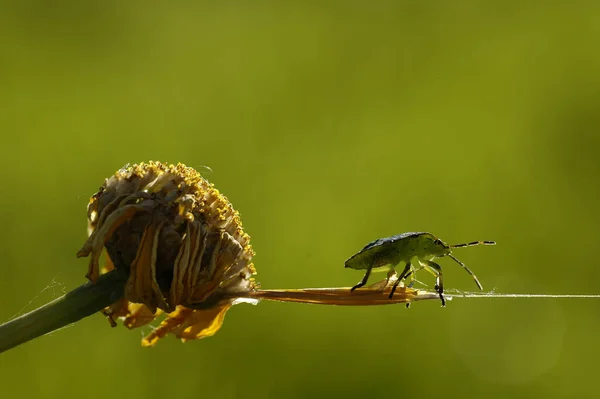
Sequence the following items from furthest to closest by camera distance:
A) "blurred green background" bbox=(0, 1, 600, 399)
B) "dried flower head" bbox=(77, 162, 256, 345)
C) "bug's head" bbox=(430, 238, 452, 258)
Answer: "blurred green background" bbox=(0, 1, 600, 399) → "bug's head" bbox=(430, 238, 452, 258) → "dried flower head" bbox=(77, 162, 256, 345)

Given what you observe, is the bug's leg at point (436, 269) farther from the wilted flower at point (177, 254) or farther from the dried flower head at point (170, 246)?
the dried flower head at point (170, 246)

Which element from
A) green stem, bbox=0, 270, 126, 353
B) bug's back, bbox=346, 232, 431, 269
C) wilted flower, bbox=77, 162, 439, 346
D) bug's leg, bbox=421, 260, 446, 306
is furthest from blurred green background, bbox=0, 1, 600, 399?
green stem, bbox=0, 270, 126, 353

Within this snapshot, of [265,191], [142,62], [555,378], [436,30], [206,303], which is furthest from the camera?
[436,30]

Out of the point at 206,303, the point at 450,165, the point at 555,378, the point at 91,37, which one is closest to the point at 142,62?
the point at 91,37

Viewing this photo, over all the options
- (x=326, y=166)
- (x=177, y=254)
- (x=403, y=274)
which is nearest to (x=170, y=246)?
(x=177, y=254)

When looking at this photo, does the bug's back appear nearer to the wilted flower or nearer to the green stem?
the wilted flower

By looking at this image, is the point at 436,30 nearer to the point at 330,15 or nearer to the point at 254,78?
the point at 330,15
